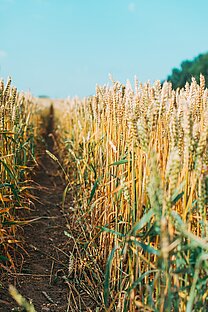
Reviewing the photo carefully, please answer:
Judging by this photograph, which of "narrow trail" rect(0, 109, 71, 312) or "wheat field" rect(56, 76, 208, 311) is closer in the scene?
"wheat field" rect(56, 76, 208, 311)

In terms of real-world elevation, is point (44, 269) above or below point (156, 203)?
below

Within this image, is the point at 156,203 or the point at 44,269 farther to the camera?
the point at 44,269

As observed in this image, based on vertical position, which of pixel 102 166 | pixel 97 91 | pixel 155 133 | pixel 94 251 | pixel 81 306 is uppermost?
pixel 97 91

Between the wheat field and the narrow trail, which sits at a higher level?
the wheat field

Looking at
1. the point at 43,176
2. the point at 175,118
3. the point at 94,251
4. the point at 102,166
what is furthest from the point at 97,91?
the point at 43,176

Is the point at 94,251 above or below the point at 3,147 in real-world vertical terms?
below

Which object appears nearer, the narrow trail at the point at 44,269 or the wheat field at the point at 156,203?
→ the wheat field at the point at 156,203

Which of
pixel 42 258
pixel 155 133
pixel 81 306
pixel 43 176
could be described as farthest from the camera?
pixel 43 176

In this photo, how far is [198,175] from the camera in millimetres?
1221

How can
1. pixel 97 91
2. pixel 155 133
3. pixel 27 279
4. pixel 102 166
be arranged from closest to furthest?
pixel 155 133
pixel 27 279
pixel 102 166
pixel 97 91

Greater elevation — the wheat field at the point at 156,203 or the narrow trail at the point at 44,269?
the wheat field at the point at 156,203

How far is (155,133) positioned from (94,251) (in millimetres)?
803

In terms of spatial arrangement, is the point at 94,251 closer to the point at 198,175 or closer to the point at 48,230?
the point at 48,230

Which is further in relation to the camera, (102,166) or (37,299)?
(102,166)
